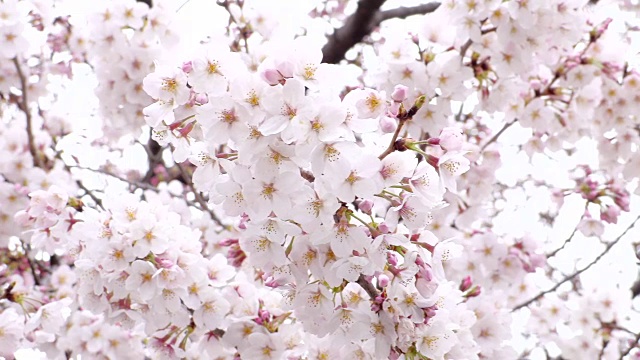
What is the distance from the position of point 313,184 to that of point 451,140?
0.35 metres

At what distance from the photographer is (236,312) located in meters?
2.13

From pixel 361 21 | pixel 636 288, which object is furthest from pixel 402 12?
pixel 636 288

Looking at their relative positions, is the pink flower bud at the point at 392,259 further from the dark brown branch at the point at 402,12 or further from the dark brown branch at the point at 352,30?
the dark brown branch at the point at 402,12

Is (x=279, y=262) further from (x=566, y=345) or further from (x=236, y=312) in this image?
(x=566, y=345)

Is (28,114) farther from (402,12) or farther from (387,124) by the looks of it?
(387,124)

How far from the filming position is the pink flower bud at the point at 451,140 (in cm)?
152

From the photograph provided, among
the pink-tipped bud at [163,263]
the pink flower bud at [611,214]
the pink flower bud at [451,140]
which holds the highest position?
the pink flower bud at [451,140]

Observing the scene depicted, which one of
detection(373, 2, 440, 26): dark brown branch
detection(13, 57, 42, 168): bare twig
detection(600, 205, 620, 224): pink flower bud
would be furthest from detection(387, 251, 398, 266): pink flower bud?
detection(13, 57, 42, 168): bare twig

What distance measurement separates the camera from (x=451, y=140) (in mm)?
1520

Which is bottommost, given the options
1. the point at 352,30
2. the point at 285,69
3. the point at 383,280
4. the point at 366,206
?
the point at 352,30

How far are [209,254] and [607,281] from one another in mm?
2595

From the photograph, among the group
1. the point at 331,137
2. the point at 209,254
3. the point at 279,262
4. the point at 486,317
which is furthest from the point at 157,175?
the point at 331,137

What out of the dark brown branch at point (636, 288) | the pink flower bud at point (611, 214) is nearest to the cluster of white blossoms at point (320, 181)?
the pink flower bud at point (611, 214)

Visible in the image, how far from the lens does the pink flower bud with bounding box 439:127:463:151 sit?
1.52 metres
